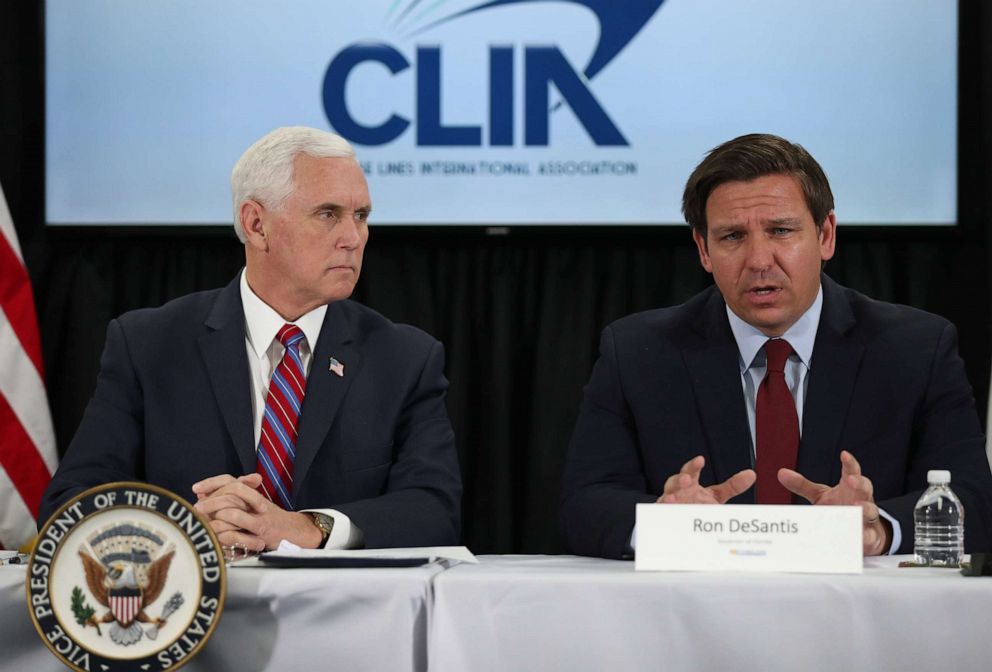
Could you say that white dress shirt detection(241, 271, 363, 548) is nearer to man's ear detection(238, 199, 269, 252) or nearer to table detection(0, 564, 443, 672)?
man's ear detection(238, 199, 269, 252)

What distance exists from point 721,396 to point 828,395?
207mm

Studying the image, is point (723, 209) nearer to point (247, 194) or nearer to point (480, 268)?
point (247, 194)

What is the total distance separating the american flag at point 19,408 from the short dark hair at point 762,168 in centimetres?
215

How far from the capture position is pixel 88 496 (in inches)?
60.4

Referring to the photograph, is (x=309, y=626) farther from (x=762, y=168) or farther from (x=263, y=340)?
(x=762, y=168)

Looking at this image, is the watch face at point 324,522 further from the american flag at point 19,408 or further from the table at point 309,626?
the american flag at point 19,408

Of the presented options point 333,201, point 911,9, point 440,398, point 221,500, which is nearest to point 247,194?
point 333,201

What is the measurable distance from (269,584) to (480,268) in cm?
252

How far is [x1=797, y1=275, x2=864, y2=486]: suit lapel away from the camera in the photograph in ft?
7.92

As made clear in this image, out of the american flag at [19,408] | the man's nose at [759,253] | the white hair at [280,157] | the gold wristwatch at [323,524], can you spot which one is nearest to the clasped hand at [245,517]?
the gold wristwatch at [323,524]

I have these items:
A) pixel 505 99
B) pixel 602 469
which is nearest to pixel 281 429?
pixel 602 469

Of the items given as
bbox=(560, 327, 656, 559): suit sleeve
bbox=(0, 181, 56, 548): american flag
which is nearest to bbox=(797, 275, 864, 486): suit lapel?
bbox=(560, 327, 656, 559): suit sleeve

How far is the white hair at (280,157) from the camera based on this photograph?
8.66 feet

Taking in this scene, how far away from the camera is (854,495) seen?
1952 millimetres
